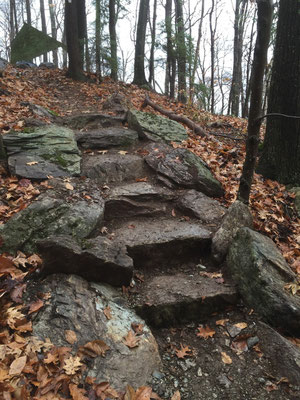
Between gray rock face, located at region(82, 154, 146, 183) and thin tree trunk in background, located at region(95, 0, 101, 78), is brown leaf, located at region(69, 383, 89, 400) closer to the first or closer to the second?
gray rock face, located at region(82, 154, 146, 183)

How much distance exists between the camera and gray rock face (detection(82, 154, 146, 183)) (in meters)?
5.33

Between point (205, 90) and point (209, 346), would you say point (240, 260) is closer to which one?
point (209, 346)

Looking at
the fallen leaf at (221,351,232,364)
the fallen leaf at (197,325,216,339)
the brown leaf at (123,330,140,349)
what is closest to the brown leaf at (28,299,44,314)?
the brown leaf at (123,330,140,349)

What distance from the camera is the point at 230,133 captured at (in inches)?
355

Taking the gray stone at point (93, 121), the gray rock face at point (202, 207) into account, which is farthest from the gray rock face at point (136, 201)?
the gray stone at point (93, 121)

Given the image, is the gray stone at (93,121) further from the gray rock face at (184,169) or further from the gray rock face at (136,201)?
the gray rock face at (136,201)

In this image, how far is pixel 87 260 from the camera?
3.15 m

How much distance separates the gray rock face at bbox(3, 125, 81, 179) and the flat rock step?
265 cm

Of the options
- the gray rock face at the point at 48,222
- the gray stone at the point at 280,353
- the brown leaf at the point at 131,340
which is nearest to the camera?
the gray stone at the point at 280,353

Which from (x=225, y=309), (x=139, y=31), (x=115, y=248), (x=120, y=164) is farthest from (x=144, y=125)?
(x=139, y=31)

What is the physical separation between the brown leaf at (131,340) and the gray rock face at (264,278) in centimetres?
135

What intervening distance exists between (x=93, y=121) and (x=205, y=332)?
6.10m

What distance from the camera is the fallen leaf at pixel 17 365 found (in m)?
2.17

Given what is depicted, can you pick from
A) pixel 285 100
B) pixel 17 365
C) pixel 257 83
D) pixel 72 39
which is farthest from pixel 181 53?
pixel 17 365
